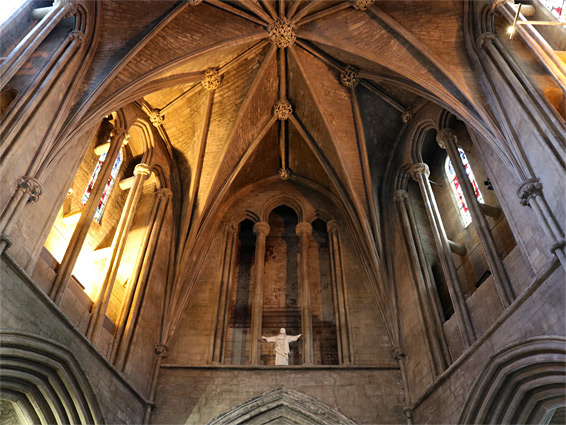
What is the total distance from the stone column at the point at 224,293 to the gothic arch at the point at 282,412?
1223mm

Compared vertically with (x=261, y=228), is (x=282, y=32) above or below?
above

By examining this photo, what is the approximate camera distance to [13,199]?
6.82 metres

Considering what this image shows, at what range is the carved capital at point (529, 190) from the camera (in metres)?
6.95

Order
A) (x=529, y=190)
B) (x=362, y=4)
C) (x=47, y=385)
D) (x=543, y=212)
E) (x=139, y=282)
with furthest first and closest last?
(x=362, y=4)
(x=139, y=282)
(x=47, y=385)
(x=529, y=190)
(x=543, y=212)

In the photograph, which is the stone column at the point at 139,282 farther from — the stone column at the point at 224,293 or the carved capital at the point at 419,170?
the carved capital at the point at 419,170

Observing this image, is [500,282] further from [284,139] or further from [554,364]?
[284,139]

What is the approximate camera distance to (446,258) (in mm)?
9336

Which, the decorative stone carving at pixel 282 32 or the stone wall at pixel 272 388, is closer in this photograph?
the stone wall at pixel 272 388

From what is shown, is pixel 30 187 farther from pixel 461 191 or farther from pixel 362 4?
pixel 461 191

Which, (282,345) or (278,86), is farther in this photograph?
(278,86)

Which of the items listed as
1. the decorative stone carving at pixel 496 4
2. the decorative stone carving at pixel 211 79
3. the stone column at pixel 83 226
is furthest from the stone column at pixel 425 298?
the stone column at pixel 83 226

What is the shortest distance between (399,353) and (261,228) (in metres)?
4.39

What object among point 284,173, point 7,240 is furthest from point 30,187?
point 284,173

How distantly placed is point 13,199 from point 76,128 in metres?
1.92
